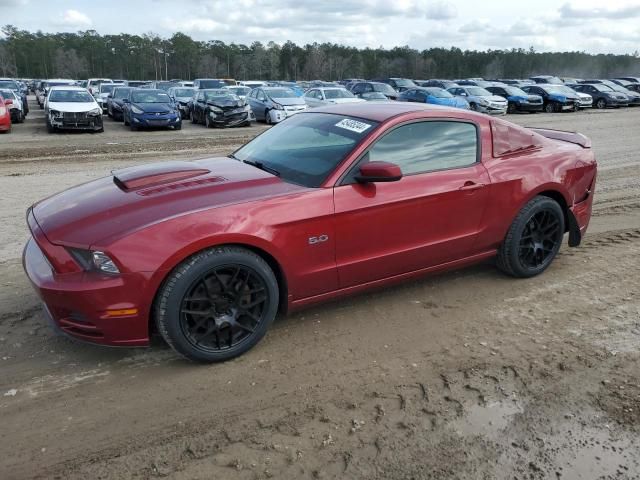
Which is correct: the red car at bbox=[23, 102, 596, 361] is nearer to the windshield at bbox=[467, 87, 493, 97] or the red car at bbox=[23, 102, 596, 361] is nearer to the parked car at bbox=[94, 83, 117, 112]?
the parked car at bbox=[94, 83, 117, 112]

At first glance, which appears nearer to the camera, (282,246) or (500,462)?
(500,462)

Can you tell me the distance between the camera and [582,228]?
519 cm

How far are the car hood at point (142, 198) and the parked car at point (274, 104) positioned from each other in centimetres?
1577

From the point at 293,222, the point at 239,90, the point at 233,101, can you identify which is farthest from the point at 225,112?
the point at 293,222

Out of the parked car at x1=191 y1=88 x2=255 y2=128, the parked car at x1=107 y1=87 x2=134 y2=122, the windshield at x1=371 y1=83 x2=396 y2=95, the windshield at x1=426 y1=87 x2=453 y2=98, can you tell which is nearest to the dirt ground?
the parked car at x1=191 y1=88 x2=255 y2=128

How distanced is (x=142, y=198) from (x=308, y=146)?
1.35 metres

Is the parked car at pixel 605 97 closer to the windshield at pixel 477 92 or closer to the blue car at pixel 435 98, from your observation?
the windshield at pixel 477 92

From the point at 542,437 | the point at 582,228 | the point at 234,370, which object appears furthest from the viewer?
the point at 582,228

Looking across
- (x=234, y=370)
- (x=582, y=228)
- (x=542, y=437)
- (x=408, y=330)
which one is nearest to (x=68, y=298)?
(x=234, y=370)

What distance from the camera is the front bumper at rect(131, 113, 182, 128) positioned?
58.2 feet

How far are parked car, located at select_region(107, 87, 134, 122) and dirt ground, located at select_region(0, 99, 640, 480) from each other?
17604mm

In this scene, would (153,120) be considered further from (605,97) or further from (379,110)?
(605,97)

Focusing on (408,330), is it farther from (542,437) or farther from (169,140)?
(169,140)

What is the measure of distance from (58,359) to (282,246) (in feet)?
5.39
